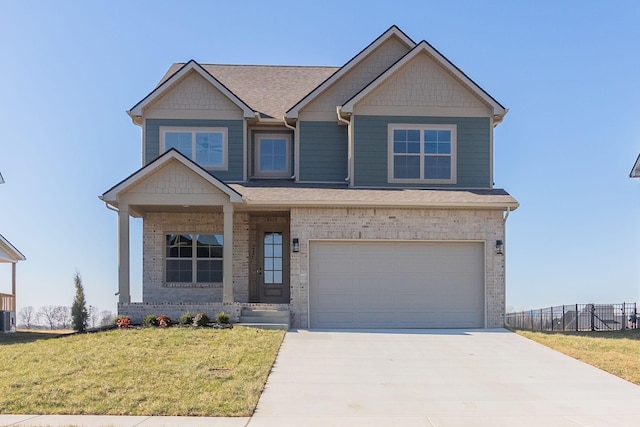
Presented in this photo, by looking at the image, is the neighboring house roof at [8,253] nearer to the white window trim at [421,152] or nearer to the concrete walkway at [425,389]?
the concrete walkway at [425,389]

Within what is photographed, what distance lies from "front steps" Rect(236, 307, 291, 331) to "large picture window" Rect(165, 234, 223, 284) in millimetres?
2770

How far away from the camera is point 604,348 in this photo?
45.2 ft

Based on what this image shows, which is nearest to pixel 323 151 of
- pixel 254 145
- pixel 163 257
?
pixel 254 145

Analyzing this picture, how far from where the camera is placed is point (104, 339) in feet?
44.3

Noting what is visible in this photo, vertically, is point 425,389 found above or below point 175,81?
below

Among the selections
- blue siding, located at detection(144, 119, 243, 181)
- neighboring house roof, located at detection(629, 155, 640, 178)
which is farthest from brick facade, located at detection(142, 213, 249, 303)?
neighboring house roof, located at detection(629, 155, 640, 178)

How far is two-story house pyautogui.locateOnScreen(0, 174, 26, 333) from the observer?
1941cm

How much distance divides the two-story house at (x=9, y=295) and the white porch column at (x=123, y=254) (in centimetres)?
580

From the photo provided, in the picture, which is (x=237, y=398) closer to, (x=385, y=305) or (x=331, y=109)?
(x=385, y=305)

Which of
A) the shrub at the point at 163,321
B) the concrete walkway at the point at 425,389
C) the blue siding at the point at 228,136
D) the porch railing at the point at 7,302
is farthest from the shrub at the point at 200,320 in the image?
the porch railing at the point at 7,302

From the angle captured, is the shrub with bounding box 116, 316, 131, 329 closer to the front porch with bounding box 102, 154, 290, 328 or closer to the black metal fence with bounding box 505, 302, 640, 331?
the front porch with bounding box 102, 154, 290, 328

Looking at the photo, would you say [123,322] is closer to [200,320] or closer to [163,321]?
[163,321]

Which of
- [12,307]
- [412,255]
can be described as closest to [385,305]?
[412,255]

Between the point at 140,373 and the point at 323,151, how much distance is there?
10146mm
